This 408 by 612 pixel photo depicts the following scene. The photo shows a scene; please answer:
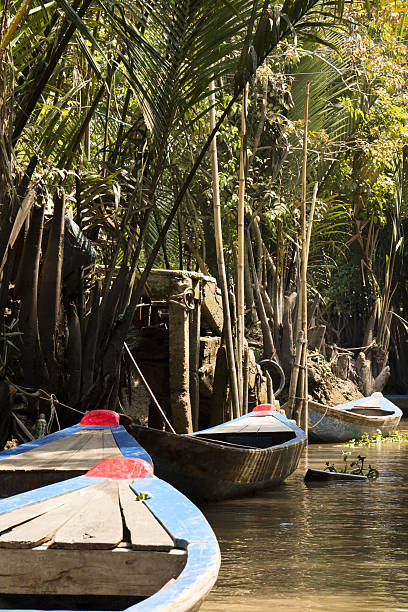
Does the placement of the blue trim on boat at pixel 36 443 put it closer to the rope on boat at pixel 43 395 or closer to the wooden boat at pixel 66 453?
the wooden boat at pixel 66 453

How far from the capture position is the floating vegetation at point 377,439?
1622 centimetres

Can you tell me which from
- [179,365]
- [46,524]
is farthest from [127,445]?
[179,365]

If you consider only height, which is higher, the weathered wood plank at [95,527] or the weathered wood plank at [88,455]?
the weathered wood plank at [88,455]

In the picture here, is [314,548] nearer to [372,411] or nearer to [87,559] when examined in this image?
[87,559]

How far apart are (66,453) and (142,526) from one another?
7.86 feet

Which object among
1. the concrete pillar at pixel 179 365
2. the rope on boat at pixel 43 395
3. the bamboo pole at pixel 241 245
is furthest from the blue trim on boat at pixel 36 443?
the bamboo pole at pixel 241 245

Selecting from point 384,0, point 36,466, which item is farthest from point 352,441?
point 36,466

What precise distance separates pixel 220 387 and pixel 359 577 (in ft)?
19.4

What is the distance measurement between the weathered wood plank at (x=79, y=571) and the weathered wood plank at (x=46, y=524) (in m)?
0.04

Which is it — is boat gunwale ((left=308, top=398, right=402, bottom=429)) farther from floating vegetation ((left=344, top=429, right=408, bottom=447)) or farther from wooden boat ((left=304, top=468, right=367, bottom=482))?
wooden boat ((left=304, top=468, right=367, bottom=482))

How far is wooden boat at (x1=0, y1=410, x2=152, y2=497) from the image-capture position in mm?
5289

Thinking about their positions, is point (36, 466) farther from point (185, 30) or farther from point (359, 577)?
point (185, 30)

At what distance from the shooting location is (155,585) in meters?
3.31

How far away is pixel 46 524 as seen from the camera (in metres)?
3.61
